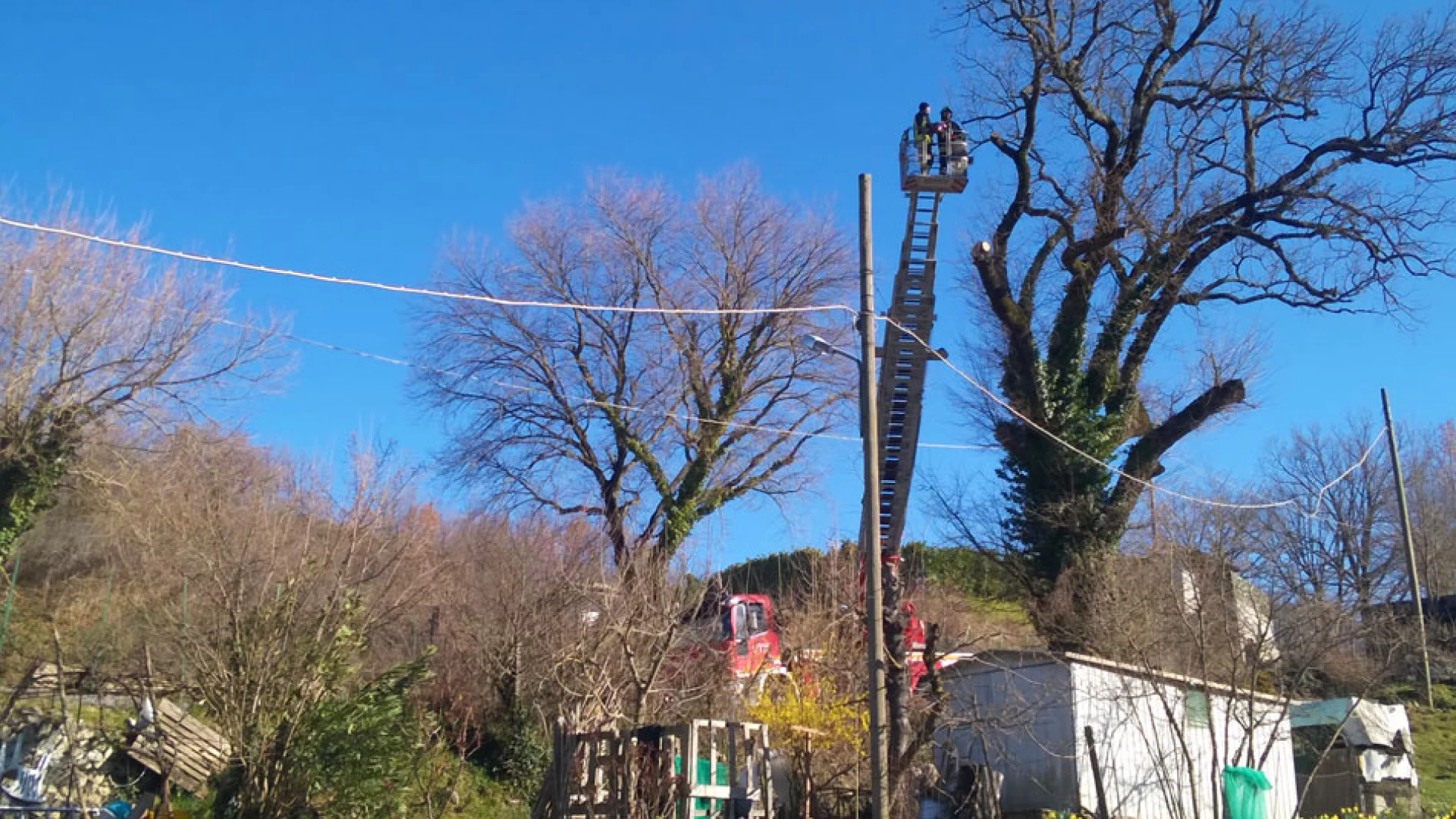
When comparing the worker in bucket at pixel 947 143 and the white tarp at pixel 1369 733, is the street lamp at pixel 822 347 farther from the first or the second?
the white tarp at pixel 1369 733

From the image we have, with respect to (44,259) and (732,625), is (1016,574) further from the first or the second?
(44,259)

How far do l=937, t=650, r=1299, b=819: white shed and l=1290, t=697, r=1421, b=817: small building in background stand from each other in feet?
8.59

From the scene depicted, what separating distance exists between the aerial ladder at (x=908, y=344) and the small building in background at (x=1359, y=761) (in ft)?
25.9

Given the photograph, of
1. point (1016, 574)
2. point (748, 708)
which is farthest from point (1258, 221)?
point (748, 708)

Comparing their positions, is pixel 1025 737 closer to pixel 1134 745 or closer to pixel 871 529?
pixel 1134 745

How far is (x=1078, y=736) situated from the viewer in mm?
16156

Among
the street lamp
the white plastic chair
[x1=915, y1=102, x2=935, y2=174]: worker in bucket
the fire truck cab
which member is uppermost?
[x1=915, y1=102, x2=935, y2=174]: worker in bucket

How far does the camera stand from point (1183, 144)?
2602 cm

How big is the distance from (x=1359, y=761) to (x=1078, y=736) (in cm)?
678

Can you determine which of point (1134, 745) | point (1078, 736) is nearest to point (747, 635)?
point (1078, 736)

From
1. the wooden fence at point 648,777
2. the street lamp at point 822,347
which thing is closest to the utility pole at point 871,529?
the street lamp at point 822,347

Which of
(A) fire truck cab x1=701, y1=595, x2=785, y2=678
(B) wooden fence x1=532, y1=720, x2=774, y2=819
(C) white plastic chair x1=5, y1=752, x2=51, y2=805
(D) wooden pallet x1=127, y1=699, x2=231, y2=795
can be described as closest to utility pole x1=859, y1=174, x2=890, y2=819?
(B) wooden fence x1=532, y1=720, x2=774, y2=819

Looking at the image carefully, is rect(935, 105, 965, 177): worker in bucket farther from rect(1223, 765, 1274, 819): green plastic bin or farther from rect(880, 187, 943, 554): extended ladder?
rect(1223, 765, 1274, 819): green plastic bin

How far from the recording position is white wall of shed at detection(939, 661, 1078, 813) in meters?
16.1
